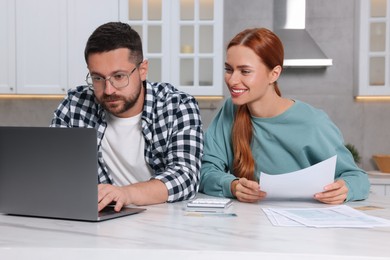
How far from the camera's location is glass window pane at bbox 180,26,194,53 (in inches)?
156

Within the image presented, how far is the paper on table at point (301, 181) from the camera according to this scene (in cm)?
171

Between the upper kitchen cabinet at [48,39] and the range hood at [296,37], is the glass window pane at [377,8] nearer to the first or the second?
the range hood at [296,37]

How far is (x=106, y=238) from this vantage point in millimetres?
1269

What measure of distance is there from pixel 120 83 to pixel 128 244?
827mm

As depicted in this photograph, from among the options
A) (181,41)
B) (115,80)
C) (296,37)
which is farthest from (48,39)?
(115,80)

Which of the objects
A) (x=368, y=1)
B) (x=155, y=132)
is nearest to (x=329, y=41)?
(x=368, y=1)

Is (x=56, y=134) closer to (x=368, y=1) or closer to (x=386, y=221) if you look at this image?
(x=386, y=221)

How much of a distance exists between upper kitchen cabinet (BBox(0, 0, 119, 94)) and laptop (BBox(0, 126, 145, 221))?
100 inches

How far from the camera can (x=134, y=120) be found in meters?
2.10

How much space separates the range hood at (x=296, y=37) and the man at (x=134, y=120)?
217 centimetres

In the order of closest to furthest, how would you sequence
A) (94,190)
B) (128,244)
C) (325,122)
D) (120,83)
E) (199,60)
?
(128,244)
(94,190)
(120,83)
(325,122)
(199,60)

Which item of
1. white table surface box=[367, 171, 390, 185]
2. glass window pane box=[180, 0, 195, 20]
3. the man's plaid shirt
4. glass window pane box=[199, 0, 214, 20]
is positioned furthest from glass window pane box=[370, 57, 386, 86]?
the man's plaid shirt

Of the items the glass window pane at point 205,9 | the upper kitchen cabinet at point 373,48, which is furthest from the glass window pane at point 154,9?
the upper kitchen cabinet at point 373,48

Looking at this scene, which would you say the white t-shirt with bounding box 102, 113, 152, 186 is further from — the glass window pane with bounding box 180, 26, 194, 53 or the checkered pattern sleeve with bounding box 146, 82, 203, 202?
the glass window pane with bounding box 180, 26, 194, 53
